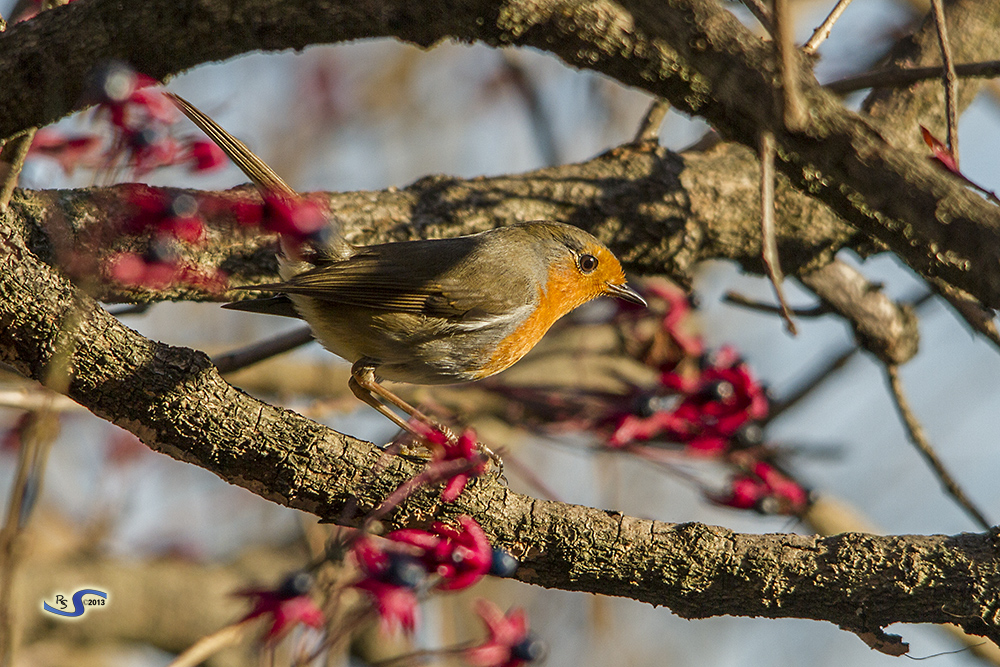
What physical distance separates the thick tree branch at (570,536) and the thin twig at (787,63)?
1267 mm

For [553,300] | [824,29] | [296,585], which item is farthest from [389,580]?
[553,300]

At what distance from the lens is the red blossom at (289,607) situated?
84.4 inches

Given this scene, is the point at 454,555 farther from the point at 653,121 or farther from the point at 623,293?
the point at 653,121

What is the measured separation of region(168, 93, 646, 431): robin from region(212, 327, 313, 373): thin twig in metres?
0.29

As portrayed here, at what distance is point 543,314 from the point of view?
12.6ft

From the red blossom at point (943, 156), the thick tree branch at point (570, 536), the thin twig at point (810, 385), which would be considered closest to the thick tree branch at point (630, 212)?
the thin twig at point (810, 385)

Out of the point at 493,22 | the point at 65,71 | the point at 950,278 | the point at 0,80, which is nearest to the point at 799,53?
the point at 950,278

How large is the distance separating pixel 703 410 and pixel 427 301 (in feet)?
4.32

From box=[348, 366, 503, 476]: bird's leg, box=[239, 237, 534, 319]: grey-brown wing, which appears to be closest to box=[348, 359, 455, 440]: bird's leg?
box=[348, 366, 503, 476]: bird's leg

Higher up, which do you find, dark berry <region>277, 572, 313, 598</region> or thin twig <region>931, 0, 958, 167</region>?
thin twig <region>931, 0, 958, 167</region>

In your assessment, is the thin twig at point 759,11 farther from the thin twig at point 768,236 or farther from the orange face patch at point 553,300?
the orange face patch at point 553,300

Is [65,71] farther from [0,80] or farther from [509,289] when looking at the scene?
[509,289]

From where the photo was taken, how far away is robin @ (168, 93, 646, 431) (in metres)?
3.41

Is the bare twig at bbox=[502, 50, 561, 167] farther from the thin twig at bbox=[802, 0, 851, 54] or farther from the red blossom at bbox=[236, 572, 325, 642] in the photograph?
the red blossom at bbox=[236, 572, 325, 642]
